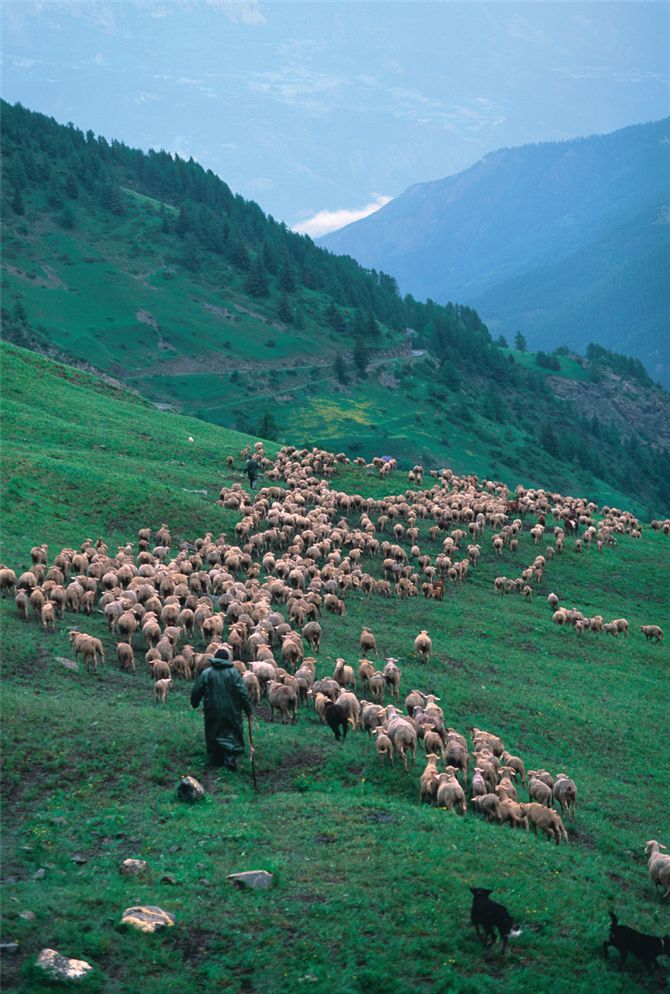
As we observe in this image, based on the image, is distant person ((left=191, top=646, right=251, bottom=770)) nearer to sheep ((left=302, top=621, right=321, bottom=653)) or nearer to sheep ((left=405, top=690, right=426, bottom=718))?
sheep ((left=405, top=690, right=426, bottom=718))

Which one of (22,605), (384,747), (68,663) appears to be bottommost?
(68,663)

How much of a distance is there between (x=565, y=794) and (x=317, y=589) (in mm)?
14978

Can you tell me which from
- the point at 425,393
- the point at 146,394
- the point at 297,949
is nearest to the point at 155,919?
the point at 297,949

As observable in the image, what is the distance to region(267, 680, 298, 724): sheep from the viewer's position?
20.8 metres

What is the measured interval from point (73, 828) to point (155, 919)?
3101 mm

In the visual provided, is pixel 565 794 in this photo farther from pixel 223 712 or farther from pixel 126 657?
pixel 126 657

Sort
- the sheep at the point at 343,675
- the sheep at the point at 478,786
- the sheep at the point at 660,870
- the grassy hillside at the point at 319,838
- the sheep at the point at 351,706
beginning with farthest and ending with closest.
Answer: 1. the sheep at the point at 343,675
2. the sheep at the point at 351,706
3. the sheep at the point at 478,786
4. the sheep at the point at 660,870
5. the grassy hillside at the point at 319,838

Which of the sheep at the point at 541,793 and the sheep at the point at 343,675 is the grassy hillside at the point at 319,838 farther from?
the sheep at the point at 343,675

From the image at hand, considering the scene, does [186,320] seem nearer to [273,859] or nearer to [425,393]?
[425,393]

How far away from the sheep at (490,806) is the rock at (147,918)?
6961mm

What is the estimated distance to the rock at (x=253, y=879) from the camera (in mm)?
13055

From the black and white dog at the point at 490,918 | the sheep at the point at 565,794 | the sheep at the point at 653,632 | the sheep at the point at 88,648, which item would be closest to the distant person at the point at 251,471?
the sheep at the point at 653,632

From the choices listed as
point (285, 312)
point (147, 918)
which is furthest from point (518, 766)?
point (285, 312)

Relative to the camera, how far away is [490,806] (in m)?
17.3
